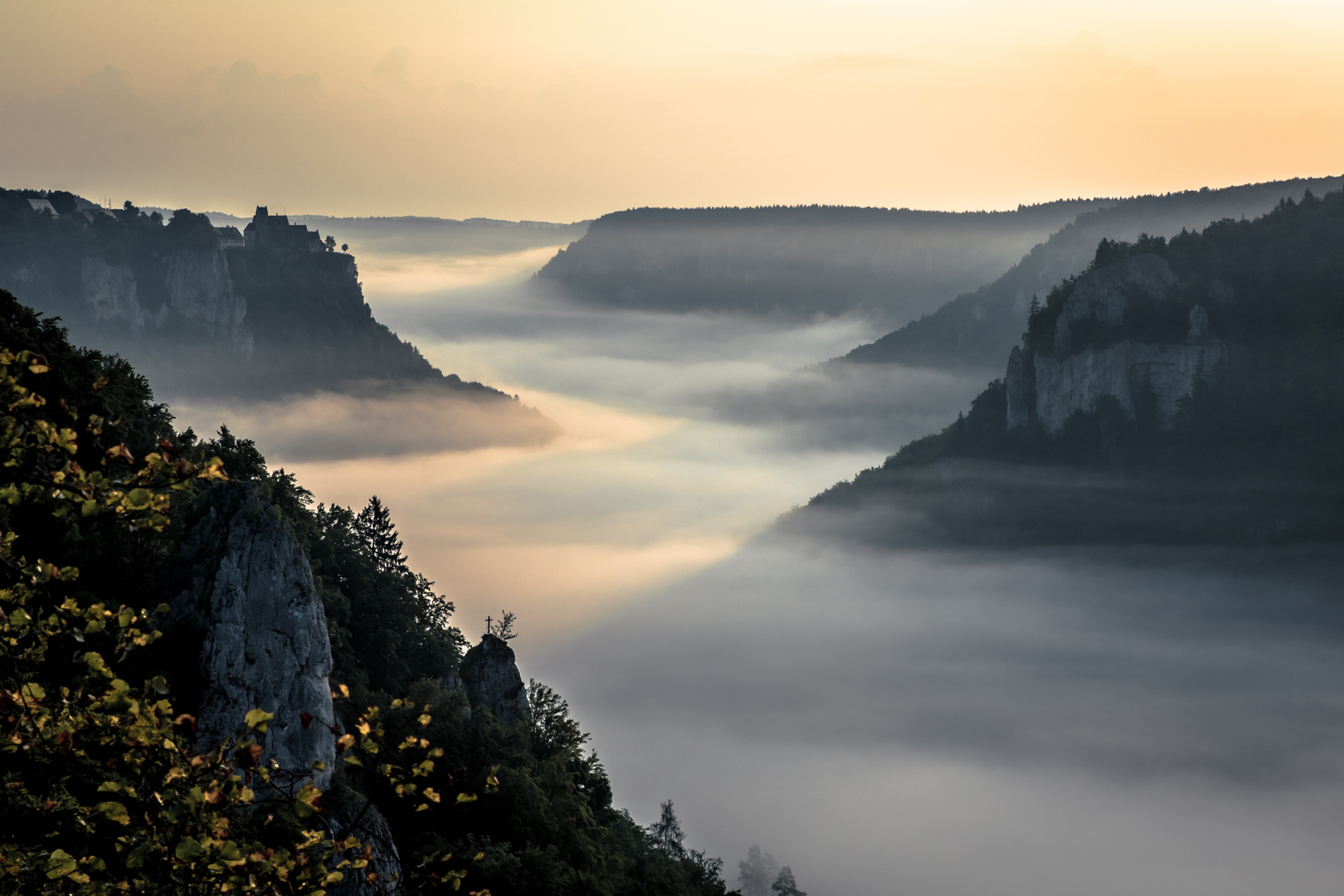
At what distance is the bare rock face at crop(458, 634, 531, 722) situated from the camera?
61.9m

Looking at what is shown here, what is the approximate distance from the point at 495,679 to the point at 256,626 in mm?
28767

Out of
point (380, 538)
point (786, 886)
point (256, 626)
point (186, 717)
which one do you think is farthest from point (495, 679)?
point (786, 886)

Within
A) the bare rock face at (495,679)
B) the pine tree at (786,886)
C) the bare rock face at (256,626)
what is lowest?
the pine tree at (786,886)

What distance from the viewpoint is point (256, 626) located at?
3475 centimetres

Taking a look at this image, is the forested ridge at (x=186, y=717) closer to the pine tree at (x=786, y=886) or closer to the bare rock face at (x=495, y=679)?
the bare rock face at (x=495, y=679)

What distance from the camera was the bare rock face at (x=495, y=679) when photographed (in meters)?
61.9

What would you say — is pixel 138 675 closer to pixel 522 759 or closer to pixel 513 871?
pixel 513 871

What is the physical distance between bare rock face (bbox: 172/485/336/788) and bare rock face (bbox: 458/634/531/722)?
2577 cm

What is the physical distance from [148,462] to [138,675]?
79.9 feet

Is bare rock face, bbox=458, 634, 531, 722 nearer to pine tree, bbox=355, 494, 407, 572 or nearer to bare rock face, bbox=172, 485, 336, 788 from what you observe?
pine tree, bbox=355, 494, 407, 572

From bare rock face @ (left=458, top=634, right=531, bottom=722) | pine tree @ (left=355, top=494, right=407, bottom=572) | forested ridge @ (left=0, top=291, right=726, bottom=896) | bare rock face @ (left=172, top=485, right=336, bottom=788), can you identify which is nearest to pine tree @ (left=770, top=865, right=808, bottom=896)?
forested ridge @ (left=0, top=291, right=726, bottom=896)

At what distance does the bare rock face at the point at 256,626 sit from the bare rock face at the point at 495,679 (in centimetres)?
2577

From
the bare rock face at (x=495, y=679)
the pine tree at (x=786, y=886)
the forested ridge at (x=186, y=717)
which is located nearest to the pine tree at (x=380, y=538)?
the forested ridge at (x=186, y=717)

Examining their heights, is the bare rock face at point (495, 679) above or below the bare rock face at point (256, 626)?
below
